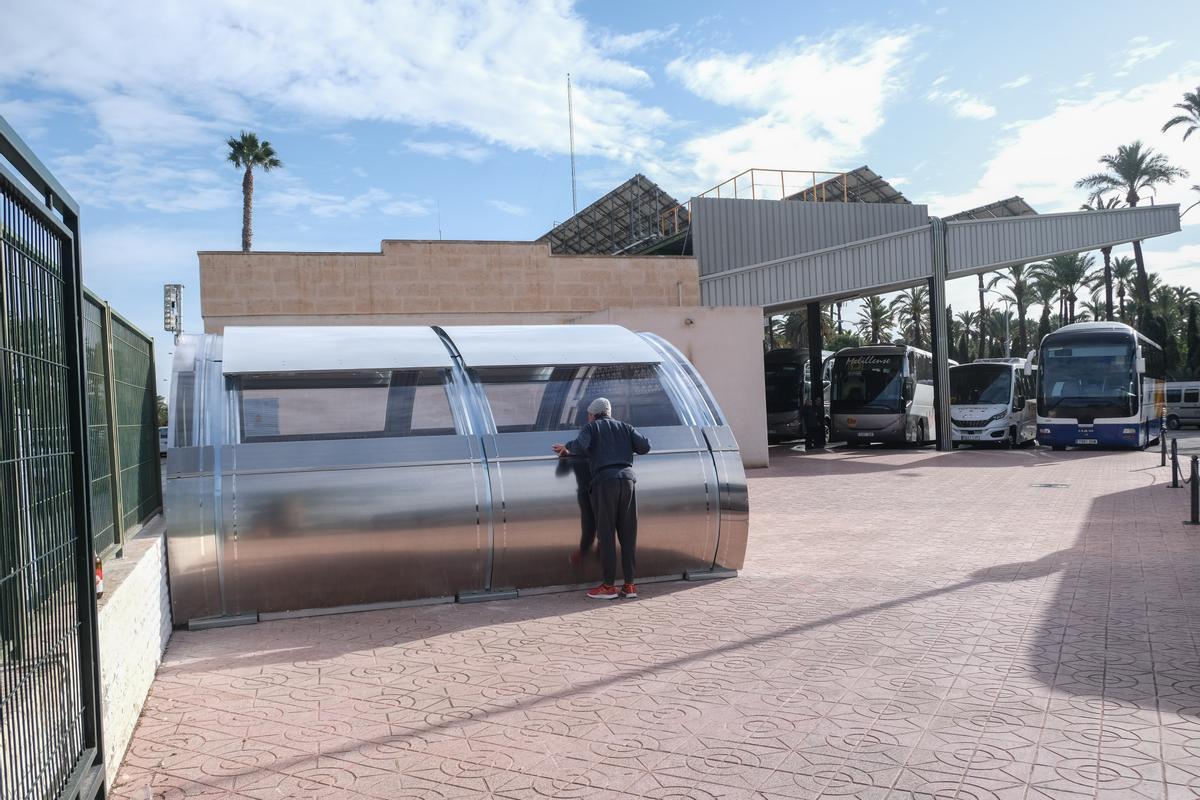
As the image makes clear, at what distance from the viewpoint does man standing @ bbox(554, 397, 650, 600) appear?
823cm

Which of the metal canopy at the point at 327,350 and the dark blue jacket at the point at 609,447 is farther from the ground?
the metal canopy at the point at 327,350

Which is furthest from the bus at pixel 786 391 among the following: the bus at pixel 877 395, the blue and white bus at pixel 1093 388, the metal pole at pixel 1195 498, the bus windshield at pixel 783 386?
the metal pole at pixel 1195 498

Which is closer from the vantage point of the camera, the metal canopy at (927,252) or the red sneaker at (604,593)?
the red sneaker at (604,593)

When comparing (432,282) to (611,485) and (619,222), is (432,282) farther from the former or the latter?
(611,485)

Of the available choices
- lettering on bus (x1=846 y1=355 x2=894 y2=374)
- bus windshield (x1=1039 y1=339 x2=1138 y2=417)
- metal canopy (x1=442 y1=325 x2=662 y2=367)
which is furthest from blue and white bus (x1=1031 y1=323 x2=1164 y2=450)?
metal canopy (x1=442 y1=325 x2=662 y2=367)

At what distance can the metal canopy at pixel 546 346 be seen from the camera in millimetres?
9211

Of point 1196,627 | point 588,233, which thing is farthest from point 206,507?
point 588,233

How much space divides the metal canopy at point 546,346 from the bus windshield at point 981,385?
21.5 metres

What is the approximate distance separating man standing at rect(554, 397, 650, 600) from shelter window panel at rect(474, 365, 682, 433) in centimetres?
84

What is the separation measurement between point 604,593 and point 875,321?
57189mm

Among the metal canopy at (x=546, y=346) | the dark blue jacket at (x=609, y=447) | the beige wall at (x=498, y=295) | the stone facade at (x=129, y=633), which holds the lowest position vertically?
the stone facade at (x=129, y=633)

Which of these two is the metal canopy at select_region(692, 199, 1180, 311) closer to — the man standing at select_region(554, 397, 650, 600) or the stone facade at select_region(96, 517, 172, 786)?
the man standing at select_region(554, 397, 650, 600)

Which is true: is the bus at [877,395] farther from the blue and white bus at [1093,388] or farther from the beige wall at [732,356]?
the beige wall at [732,356]

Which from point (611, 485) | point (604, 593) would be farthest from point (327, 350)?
point (604, 593)
